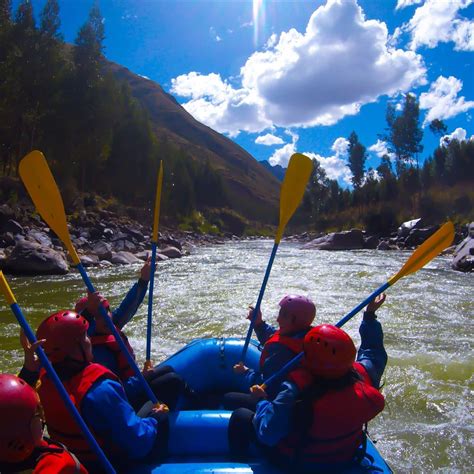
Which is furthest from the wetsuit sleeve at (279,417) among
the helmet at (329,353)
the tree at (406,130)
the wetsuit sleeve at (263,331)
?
the tree at (406,130)

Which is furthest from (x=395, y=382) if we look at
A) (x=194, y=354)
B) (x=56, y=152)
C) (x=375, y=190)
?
(x=375, y=190)

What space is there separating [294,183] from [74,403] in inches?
95.5

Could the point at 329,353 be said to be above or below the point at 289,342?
above

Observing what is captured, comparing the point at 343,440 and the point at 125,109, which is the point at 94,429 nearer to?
the point at 343,440

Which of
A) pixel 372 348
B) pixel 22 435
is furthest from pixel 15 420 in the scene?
pixel 372 348

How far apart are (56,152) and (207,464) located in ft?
73.7

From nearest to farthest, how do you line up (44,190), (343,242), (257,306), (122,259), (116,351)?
(116,351)
(44,190)
(257,306)
(122,259)
(343,242)

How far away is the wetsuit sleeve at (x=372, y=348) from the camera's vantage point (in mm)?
2494

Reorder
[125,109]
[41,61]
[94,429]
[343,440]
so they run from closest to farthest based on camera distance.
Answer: [94,429]
[343,440]
[41,61]
[125,109]

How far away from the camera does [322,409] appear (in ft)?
6.27

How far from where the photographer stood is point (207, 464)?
84.7 inches

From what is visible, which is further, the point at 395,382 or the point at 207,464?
the point at 395,382

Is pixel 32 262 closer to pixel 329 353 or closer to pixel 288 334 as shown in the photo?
pixel 288 334

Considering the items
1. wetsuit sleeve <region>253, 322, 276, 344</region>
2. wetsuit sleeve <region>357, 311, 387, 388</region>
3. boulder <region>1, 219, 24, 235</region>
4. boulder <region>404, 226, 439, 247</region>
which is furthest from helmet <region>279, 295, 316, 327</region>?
boulder <region>404, 226, 439, 247</region>
